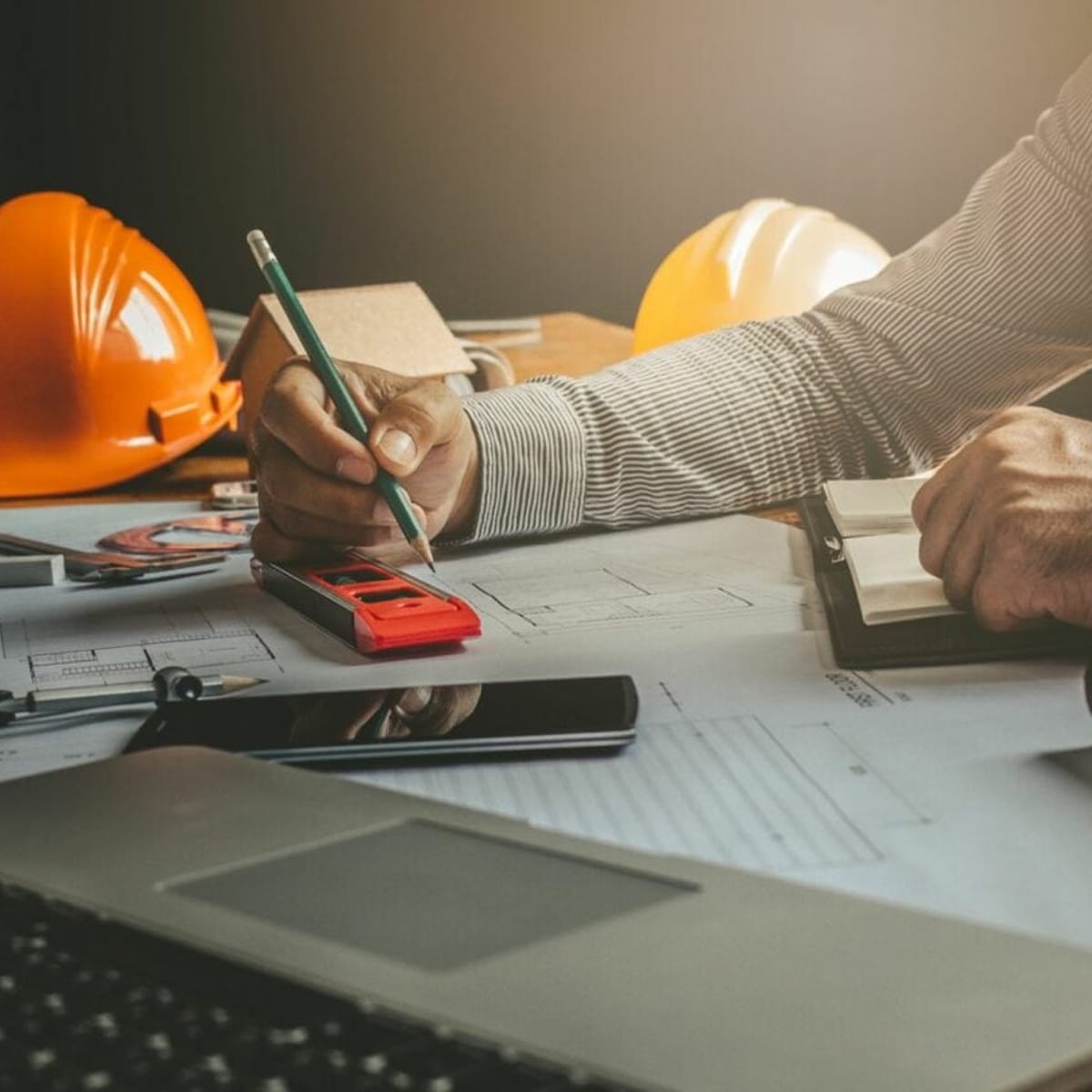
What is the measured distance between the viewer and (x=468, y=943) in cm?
31

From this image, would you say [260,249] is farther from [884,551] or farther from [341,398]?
[884,551]

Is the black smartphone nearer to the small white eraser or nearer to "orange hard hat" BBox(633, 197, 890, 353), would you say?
the small white eraser

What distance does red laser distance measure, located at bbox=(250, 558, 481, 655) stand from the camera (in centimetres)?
66

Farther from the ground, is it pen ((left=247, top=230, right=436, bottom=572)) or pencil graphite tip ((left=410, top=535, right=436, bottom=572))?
pen ((left=247, top=230, right=436, bottom=572))

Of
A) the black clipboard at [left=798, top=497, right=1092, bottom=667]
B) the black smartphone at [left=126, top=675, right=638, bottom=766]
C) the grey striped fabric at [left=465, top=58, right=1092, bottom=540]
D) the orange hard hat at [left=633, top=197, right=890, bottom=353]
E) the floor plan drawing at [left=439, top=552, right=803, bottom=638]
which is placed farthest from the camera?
the orange hard hat at [left=633, top=197, right=890, bottom=353]

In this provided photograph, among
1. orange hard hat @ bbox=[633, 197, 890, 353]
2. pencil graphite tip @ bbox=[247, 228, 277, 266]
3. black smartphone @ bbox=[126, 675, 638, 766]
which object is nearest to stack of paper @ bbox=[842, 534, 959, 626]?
black smartphone @ bbox=[126, 675, 638, 766]

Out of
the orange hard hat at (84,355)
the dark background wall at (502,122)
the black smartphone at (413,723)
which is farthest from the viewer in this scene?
the dark background wall at (502,122)

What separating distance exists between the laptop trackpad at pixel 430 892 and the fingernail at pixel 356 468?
41 centimetres

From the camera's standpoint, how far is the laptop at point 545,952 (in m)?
0.26

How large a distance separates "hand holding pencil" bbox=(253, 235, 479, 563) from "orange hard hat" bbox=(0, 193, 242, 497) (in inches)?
12.5

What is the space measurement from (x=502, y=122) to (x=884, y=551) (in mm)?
2074

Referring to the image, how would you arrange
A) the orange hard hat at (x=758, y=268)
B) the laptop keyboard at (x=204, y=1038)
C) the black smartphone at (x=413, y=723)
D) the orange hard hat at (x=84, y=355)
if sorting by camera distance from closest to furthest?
the laptop keyboard at (x=204, y=1038) → the black smartphone at (x=413, y=723) → the orange hard hat at (x=84, y=355) → the orange hard hat at (x=758, y=268)

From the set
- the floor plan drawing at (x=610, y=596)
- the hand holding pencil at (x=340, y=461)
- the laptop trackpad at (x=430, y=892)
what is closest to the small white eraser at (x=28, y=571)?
the hand holding pencil at (x=340, y=461)

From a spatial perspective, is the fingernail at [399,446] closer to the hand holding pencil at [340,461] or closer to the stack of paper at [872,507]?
the hand holding pencil at [340,461]
